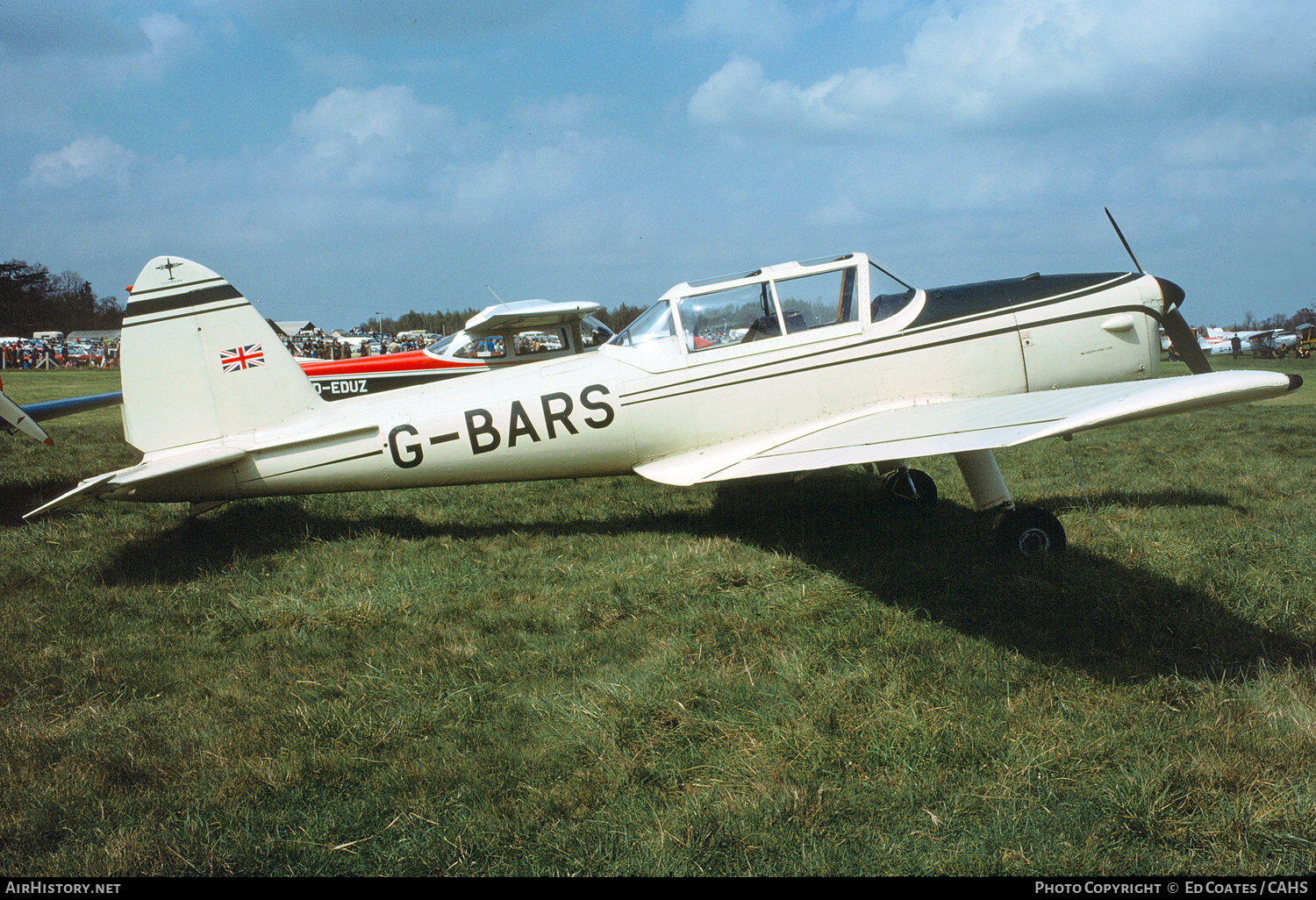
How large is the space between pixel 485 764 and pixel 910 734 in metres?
1.62

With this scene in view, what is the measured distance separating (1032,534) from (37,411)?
10.5 m

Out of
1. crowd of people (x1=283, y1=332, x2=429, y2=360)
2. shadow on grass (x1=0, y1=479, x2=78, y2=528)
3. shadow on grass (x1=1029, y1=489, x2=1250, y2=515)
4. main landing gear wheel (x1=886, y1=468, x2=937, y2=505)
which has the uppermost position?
crowd of people (x1=283, y1=332, x2=429, y2=360)

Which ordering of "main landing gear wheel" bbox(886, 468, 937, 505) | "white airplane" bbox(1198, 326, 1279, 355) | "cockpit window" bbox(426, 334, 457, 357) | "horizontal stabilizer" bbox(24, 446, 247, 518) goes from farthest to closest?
"white airplane" bbox(1198, 326, 1279, 355), "cockpit window" bbox(426, 334, 457, 357), "main landing gear wheel" bbox(886, 468, 937, 505), "horizontal stabilizer" bbox(24, 446, 247, 518)

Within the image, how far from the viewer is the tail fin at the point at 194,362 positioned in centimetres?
550

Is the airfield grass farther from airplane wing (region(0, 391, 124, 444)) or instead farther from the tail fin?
airplane wing (region(0, 391, 124, 444))

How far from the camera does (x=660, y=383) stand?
571cm

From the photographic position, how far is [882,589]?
4422 millimetres

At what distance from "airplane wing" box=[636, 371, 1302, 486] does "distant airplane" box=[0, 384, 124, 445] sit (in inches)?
223

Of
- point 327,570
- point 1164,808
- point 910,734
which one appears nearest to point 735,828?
point 910,734

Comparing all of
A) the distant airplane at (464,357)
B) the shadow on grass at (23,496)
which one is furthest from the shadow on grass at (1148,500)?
the shadow on grass at (23,496)

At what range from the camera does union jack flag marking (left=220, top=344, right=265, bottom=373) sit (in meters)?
5.61

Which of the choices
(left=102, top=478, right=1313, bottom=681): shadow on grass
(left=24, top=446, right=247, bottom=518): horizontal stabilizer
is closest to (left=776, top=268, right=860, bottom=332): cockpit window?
(left=102, top=478, right=1313, bottom=681): shadow on grass

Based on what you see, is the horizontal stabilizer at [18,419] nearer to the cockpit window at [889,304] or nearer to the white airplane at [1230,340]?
the cockpit window at [889,304]

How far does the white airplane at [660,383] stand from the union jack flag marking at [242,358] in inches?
0.5
